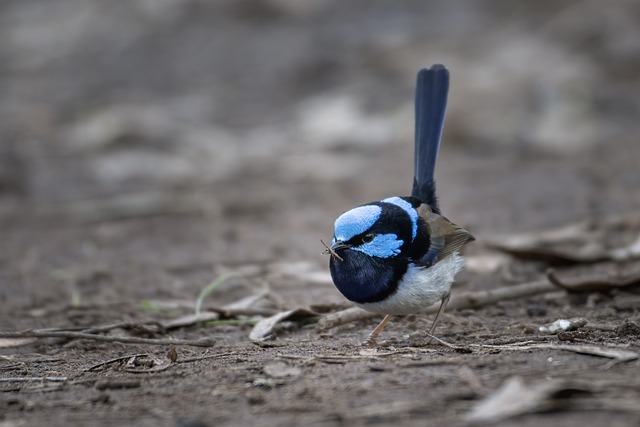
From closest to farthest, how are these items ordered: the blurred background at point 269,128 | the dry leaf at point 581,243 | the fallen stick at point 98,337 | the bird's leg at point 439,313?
1. the fallen stick at point 98,337
2. the bird's leg at point 439,313
3. the dry leaf at point 581,243
4. the blurred background at point 269,128

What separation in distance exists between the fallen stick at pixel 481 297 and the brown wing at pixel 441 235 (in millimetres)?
278

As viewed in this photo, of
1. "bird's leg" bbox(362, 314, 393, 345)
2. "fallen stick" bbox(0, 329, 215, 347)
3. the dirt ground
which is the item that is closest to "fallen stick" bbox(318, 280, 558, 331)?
the dirt ground

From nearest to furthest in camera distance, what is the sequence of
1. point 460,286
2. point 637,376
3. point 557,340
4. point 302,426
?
point 302,426 → point 637,376 → point 557,340 → point 460,286

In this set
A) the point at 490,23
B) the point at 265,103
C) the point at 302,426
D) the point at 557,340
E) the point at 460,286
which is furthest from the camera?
the point at 490,23

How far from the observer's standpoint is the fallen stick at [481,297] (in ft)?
14.5

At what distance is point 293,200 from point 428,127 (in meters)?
2.76

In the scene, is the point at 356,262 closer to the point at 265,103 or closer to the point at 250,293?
the point at 250,293

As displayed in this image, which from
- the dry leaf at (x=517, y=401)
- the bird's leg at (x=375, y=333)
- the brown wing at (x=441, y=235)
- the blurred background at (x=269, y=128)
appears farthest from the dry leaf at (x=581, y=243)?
the dry leaf at (x=517, y=401)

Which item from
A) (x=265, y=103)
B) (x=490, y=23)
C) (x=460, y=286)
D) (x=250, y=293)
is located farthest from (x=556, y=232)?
(x=490, y=23)

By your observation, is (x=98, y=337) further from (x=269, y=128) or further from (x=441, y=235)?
(x=269, y=128)

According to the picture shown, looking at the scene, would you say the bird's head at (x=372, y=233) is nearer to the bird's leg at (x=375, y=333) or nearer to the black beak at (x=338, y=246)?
the black beak at (x=338, y=246)

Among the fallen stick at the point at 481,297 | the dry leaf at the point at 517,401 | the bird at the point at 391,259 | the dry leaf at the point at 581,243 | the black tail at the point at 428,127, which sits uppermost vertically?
the black tail at the point at 428,127

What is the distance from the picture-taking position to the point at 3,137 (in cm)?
963

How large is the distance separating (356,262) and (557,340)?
0.92 metres
